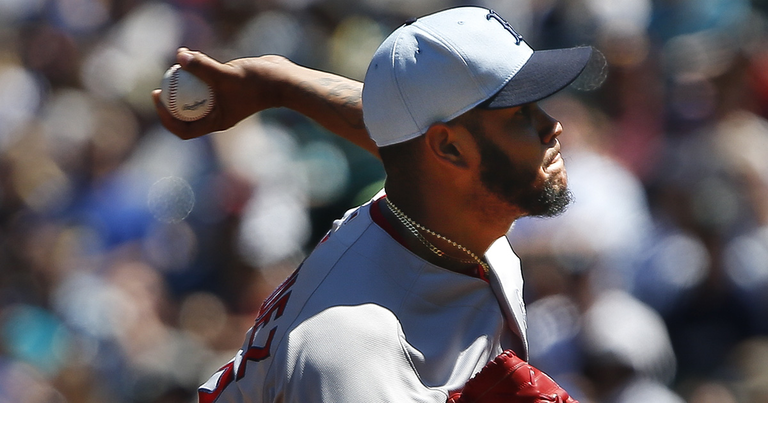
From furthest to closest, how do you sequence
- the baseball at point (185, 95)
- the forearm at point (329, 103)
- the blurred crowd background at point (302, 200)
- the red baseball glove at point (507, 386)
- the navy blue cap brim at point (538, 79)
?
the blurred crowd background at point (302, 200), the forearm at point (329, 103), the baseball at point (185, 95), the navy blue cap brim at point (538, 79), the red baseball glove at point (507, 386)

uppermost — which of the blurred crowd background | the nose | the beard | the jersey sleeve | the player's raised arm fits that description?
the nose

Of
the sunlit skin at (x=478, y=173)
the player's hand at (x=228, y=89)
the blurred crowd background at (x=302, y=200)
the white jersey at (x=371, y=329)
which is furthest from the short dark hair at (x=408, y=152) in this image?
the blurred crowd background at (x=302, y=200)

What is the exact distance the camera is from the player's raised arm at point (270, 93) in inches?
90.2

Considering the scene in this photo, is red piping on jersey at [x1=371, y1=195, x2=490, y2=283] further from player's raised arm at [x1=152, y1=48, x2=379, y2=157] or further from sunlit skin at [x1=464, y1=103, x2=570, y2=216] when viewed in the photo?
player's raised arm at [x1=152, y1=48, x2=379, y2=157]

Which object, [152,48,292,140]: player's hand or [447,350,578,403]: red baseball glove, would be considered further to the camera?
[152,48,292,140]: player's hand

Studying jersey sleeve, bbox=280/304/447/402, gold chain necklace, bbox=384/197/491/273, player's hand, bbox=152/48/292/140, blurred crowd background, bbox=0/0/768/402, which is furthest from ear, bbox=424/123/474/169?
blurred crowd background, bbox=0/0/768/402

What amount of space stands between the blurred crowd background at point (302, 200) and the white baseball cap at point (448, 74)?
1.91 m

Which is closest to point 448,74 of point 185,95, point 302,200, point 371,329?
point 371,329

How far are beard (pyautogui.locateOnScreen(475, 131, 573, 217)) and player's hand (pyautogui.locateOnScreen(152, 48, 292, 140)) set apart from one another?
2.22 ft

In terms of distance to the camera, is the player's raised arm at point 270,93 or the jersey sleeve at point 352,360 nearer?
the jersey sleeve at point 352,360

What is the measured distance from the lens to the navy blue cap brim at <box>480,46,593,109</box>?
6.48 ft

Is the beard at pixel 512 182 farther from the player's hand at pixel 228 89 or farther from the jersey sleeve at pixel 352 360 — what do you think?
the player's hand at pixel 228 89

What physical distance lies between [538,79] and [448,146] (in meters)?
0.24

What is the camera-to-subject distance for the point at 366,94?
2096 millimetres
